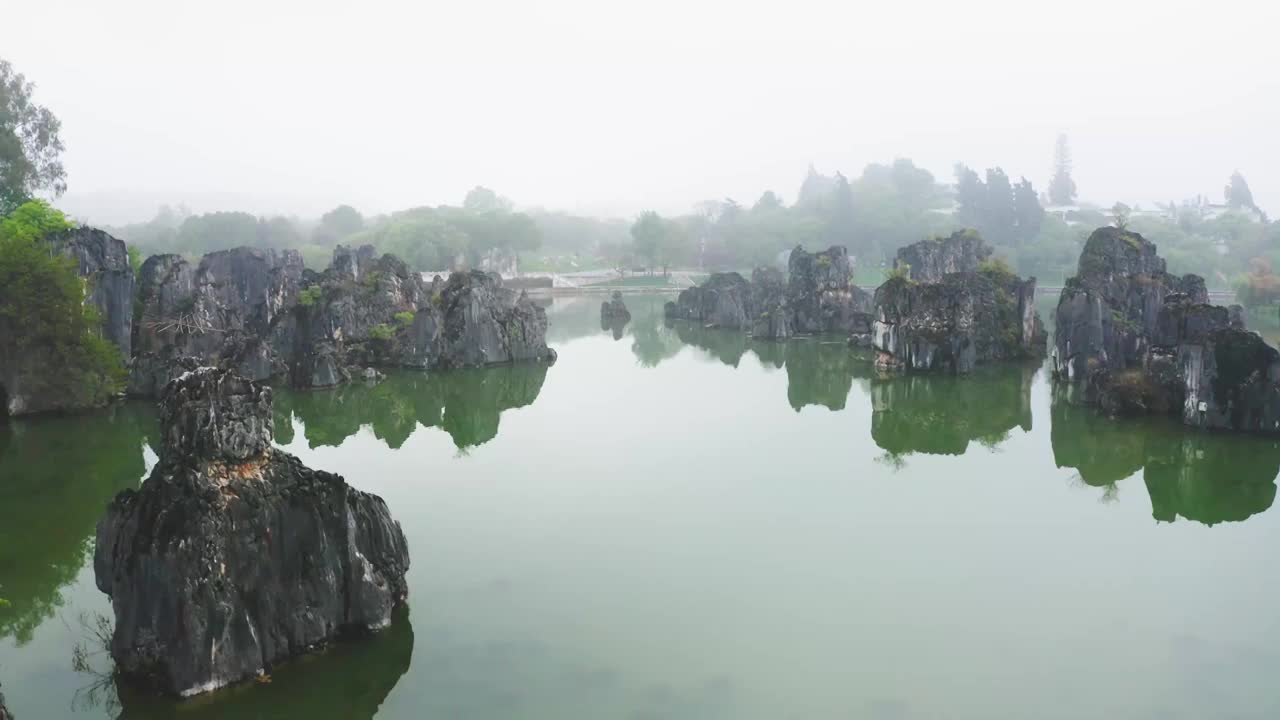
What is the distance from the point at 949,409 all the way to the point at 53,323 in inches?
1169

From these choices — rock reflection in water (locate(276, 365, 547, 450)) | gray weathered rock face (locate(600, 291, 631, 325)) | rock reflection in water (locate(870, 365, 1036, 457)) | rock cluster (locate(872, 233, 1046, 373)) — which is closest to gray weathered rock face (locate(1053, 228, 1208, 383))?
rock reflection in water (locate(870, 365, 1036, 457))

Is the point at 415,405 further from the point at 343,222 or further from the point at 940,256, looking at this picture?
the point at 343,222

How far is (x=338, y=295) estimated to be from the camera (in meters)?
43.2

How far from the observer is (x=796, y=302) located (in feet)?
199

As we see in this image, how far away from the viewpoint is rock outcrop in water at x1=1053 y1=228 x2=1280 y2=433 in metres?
27.5

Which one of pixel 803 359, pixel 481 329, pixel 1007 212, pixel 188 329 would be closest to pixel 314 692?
pixel 188 329

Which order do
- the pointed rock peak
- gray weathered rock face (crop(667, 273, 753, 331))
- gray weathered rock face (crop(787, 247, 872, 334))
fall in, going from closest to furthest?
1. the pointed rock peak
2. gray weathered rock face (crop(787, 247, 872, 334))
3. gray weathered rock face (crop(667, 273, 753, 331))

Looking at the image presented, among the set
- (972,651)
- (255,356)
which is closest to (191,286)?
(255,356)

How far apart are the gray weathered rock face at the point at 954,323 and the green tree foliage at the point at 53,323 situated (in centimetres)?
3108

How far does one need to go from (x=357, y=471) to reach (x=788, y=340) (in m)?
35.7

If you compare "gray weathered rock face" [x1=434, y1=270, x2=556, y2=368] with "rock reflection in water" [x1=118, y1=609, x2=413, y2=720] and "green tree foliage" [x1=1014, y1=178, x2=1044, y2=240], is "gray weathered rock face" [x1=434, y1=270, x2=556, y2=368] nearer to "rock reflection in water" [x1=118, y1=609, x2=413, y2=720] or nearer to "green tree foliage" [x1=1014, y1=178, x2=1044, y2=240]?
"rock reflection in water" [x1=118, y1=609, x2=413, y2=720]

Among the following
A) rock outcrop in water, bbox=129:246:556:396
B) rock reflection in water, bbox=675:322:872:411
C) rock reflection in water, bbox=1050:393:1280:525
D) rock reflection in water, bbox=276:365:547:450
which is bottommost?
rock reflection in water, bbox=1050:393:1280:525

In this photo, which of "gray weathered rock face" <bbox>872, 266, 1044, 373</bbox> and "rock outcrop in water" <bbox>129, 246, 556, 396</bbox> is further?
"gray weathered rock face" <bbox>872, 266, 1044, 373</bbox>

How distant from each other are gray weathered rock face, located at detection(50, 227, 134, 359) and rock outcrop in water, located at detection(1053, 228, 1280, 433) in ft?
113
